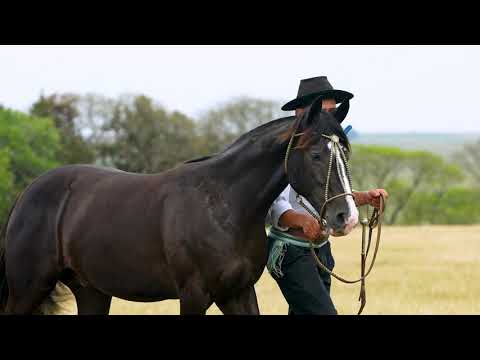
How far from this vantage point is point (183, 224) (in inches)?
208

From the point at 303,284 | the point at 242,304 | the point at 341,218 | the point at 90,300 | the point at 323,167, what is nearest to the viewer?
the point at 341,218

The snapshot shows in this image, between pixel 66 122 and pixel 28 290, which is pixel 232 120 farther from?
pixel 28 290

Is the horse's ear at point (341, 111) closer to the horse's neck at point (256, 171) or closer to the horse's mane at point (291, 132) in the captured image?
the horse's mane at point (291, 132)

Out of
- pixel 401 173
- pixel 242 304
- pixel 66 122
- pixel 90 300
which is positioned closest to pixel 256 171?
pixel 242 304

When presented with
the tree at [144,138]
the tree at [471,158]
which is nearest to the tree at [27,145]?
the tree at [144,138]

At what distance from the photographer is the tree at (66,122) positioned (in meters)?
54.4

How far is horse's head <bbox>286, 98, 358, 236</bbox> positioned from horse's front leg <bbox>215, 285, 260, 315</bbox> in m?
0.74

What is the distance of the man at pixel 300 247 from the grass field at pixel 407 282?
5.42 metres

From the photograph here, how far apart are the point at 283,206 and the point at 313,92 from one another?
797 millimetres

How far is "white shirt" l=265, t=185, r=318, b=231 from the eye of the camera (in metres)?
5.58

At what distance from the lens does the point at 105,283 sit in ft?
18.9
